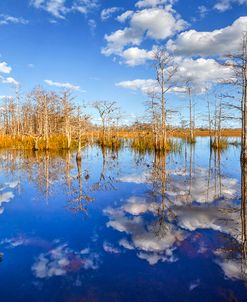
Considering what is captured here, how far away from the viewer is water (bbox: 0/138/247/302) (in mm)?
4066

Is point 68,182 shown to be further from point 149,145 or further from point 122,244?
point 149,145

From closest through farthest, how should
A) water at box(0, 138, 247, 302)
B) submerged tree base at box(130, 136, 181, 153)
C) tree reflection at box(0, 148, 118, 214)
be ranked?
water at box(0, 138, 247, 302) → tree reflection at box(0, 148, 118, 214) → submerged tree base at box(130, 136, 181, 153)

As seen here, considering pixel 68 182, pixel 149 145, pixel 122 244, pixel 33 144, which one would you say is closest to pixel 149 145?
pixel 149 145

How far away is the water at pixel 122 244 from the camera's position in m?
4.07

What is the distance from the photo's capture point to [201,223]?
7.00 m

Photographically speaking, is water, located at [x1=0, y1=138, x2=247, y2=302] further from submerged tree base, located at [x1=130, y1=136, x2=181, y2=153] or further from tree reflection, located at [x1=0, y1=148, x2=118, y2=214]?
submerged tree base, located at [x1=130, y1=136, x2=181, y2=153]

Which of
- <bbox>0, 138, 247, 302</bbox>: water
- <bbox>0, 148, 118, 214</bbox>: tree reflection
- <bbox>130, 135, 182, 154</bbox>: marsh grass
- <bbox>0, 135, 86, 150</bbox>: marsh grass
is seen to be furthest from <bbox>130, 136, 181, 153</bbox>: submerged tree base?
<bbox>0, 138, 247, 302</bbox>: water

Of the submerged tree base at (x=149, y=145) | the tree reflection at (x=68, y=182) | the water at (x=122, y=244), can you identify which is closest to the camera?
the water at (x=122, y=244)

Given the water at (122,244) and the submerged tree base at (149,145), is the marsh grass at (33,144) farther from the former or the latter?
the water at (122,244)

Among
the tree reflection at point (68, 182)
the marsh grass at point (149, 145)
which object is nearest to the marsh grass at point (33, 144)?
the marsh grass at point (149, 145)

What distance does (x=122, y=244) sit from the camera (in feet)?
18.9

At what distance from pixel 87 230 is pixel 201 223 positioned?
9.02 ft

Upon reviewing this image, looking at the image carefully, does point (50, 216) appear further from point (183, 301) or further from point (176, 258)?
point (183, 301)

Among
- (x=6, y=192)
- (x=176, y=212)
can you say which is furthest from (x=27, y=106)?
(x=176, y=212)
